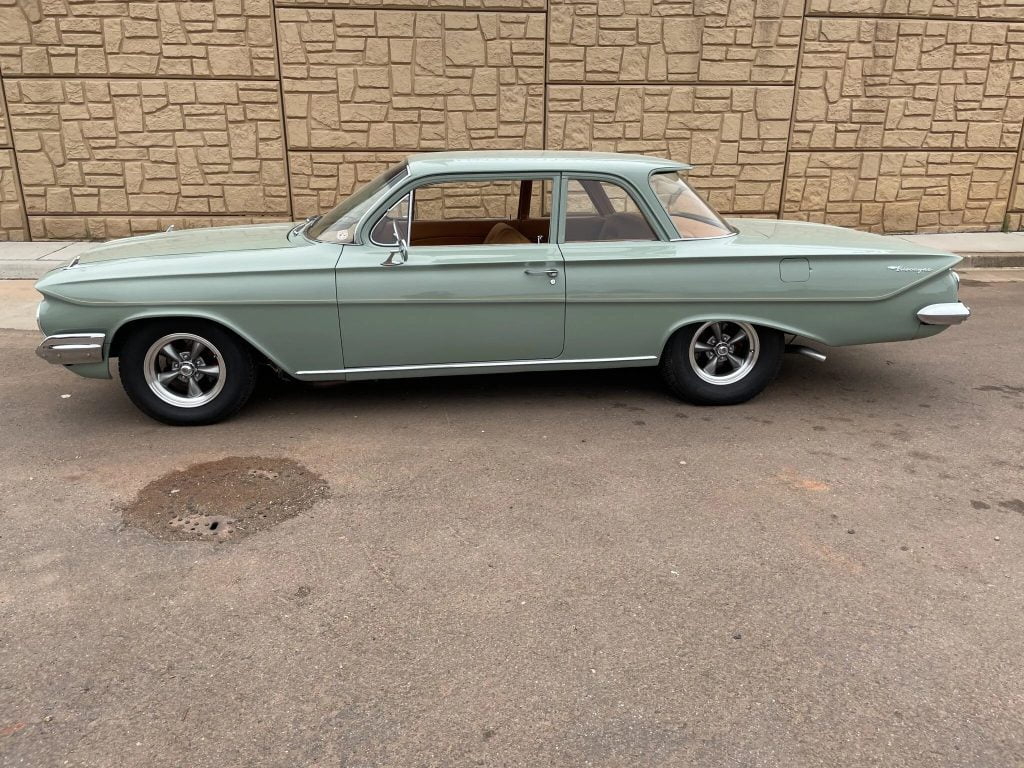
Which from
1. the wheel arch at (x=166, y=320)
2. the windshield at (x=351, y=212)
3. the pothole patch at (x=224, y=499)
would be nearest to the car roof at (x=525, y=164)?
the windshield at (x=351, y=212)

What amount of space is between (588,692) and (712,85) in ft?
30.0

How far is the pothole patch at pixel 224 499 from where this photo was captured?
3.53 metres

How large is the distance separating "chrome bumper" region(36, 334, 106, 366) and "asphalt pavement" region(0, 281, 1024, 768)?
48 centimetres

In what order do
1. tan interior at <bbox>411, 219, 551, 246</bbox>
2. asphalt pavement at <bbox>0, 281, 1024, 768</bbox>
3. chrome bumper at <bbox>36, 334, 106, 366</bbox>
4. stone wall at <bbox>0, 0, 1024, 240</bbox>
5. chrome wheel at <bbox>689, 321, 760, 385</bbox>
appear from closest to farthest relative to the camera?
asphalt pavement at <bbox>0, 281, 1024, 768</bbox> < chrome bumper at <bbox>36, 334, 106, 366</bbox> < tan interior at <bbox>411, 219, 551, 246</bbox> < chrome wheel at <bbox>689, 321, 760, 385</bbox> < stone wall at <bbox>0, 0, 1024, 240</bbox>

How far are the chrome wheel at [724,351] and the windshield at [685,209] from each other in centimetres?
58

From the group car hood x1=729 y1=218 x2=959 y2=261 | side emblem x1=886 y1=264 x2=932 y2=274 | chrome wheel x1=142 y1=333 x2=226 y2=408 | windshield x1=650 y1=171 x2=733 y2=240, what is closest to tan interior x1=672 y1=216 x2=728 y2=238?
windshield x1=650 y1=171 x2=733 y2=240

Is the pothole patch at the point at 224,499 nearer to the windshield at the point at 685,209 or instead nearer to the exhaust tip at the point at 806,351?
the windshield at the point at 685,209

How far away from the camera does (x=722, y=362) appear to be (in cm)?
504

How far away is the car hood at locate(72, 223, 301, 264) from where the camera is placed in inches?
183

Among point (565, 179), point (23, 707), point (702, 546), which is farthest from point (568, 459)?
point (23, 707)

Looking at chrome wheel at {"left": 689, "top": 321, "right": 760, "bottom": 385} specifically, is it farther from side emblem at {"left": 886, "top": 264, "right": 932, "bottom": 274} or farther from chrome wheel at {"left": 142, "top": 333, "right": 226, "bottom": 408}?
chrome wheel at {"left": 142, "top": 333, "right": 226, "bottom": 408}

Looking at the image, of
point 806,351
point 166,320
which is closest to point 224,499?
point 166,320

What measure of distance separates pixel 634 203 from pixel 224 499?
9.45 feet

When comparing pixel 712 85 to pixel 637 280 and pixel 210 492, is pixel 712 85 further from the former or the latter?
pixel 210 492
